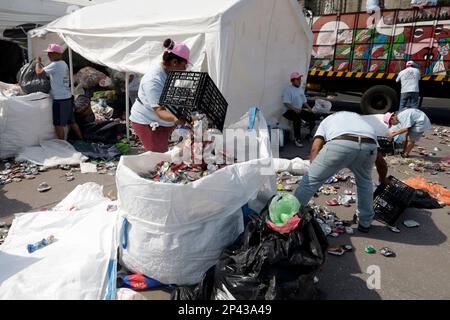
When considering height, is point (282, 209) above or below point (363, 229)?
above

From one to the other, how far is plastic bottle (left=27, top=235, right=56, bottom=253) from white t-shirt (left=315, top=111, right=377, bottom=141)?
97.5 inches

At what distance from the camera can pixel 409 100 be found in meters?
7.51

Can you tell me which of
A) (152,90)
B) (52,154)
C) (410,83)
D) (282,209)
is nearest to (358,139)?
(282,209)

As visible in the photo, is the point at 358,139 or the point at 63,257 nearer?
the point at 63,257

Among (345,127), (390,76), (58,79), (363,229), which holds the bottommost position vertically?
(363,229)

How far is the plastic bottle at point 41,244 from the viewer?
2557mm

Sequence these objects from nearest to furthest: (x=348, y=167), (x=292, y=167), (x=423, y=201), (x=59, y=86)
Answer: (x=348, y=167) → (x=423, y=201) → (x=292, y=167) → (x=59, y=86)

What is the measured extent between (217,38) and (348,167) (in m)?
Result: 2.55

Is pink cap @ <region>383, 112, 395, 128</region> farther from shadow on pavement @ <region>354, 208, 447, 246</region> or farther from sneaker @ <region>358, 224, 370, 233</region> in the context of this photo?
sneaker @ <region>358, 224, 370, 233</region>

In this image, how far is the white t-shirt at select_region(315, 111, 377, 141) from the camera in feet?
9.58

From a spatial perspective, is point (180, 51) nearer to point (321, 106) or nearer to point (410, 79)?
point (321, 106)

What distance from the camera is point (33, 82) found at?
16.8 feet

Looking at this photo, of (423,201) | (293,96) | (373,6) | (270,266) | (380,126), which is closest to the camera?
(270,266)

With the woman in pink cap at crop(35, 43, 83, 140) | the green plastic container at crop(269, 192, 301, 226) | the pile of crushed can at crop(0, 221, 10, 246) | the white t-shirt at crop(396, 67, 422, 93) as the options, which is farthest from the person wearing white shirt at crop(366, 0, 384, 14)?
the pile of crushed can at crop(0, 221, 10, 246)
